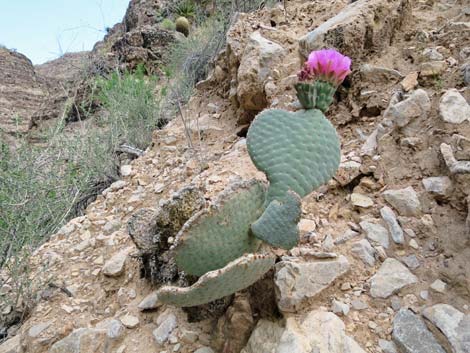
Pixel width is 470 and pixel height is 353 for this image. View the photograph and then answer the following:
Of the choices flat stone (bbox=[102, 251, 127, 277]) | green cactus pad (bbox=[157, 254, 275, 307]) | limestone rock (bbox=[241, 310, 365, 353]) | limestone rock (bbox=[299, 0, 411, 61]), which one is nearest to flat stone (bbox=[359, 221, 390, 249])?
limestone rock (bbox=[241, 310, 365, 353])

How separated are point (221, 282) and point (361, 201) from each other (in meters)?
0.79

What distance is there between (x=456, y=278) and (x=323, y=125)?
2.12ft

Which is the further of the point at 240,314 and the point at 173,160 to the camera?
the point at 173,160

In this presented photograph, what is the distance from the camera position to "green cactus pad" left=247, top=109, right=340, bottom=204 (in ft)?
4.40

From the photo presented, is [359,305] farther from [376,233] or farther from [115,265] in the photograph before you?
[115,265]

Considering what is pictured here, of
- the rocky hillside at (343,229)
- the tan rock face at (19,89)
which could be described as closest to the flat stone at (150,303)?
the rocky hillside at (343,229)

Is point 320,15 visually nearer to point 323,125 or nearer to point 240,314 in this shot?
point 323,125

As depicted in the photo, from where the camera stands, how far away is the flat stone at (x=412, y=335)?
43.6 inches

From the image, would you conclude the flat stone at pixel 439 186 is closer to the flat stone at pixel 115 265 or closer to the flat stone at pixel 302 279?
the flat stone at pixel 302 279

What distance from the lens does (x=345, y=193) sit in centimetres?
173

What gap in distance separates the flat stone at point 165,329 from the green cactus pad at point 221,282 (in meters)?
0.28

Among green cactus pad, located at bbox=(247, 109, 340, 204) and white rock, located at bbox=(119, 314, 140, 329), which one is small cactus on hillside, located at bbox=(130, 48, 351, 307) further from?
white rock, located at bbox=(119, 314, 140, 329)

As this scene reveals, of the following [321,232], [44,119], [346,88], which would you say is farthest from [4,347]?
[44,119]

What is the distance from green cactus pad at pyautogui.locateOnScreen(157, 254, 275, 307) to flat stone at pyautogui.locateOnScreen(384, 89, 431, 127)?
40.4 inches
